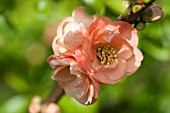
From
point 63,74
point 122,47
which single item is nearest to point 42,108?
point 63,74

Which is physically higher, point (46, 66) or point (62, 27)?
point (62, 27)

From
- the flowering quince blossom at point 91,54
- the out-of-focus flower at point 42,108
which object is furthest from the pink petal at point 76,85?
the out-of-focus flower at point 42,108

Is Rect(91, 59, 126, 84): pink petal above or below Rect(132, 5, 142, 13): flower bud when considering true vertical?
below

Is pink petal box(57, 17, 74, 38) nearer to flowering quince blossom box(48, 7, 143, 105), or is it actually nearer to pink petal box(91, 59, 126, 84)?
flowering quince blossom box(48, 7, 143, 105)

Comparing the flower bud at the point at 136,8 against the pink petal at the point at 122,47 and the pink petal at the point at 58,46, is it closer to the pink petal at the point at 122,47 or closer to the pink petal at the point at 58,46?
the pink petal at the point at 122,47

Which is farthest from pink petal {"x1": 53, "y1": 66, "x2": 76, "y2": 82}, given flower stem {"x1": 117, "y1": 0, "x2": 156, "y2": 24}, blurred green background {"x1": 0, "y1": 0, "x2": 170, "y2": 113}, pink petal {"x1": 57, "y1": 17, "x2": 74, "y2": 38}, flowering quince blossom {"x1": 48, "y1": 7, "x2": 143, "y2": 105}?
blurred green background {"x1": 0, "y1": 0, "x2": 170, "y2": 113}

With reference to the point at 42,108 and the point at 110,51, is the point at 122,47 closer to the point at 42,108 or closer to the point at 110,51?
the point at 110,51
